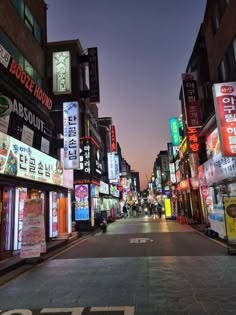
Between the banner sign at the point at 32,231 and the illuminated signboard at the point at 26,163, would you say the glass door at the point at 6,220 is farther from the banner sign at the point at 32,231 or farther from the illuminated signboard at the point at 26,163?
the banner sign at the point at 32,231

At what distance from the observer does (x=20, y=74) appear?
13734mm

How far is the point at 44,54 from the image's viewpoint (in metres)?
19.6

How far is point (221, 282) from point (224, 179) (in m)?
9.92

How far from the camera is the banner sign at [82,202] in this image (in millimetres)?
26562

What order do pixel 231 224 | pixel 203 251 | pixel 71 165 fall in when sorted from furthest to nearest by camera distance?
pixel 71 165
pixel 203 251
pixel 231 224

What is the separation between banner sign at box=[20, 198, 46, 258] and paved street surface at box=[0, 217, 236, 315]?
668 millimetres

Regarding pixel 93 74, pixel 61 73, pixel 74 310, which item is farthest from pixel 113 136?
pixel 74 310

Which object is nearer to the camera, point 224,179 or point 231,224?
point 231,224

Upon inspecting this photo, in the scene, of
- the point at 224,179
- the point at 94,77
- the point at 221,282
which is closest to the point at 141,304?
the point at 221,282

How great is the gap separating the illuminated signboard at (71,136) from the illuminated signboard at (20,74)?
197 centimetres

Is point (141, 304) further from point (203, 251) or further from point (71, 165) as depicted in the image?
point (71, 165)

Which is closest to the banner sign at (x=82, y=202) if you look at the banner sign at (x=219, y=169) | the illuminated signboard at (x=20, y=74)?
the banner sign at (x=219, y=169)

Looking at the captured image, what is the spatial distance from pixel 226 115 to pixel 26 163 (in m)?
9.64

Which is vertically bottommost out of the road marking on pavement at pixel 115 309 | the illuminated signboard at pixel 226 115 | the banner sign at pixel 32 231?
the road marking on pavement at pixel 115 309
